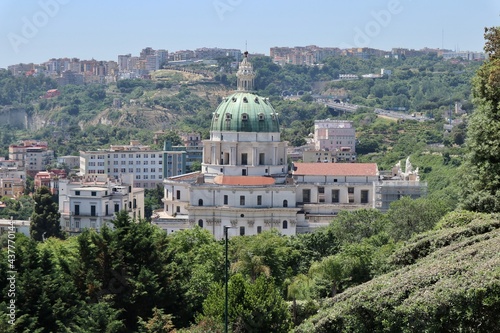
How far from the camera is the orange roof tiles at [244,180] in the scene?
2359 inches

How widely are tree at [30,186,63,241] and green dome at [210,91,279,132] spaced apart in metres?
9.72

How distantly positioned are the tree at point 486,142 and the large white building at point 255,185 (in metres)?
28.9

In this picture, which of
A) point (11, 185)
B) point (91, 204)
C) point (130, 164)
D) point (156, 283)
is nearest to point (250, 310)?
point (156, 283)

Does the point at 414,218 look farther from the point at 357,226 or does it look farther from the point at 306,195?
the point at 306,195

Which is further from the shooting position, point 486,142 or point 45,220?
point 45,220

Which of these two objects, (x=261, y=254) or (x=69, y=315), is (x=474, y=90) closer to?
(x=261, y=254)

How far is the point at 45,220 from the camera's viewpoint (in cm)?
6119

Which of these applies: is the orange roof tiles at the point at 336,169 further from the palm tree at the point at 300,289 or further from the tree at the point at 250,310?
the tree at the point at 250,310

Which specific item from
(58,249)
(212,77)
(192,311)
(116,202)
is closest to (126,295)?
(192,311)

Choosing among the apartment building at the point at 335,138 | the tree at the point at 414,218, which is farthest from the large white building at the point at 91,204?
the apartment building at the point at 335,138

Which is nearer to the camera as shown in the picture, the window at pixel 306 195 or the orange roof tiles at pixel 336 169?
the window at pixel 306 195

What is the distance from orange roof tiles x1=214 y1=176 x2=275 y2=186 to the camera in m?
59.9

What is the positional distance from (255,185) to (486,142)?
1219 inches

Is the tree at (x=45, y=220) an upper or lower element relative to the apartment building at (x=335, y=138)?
lower
